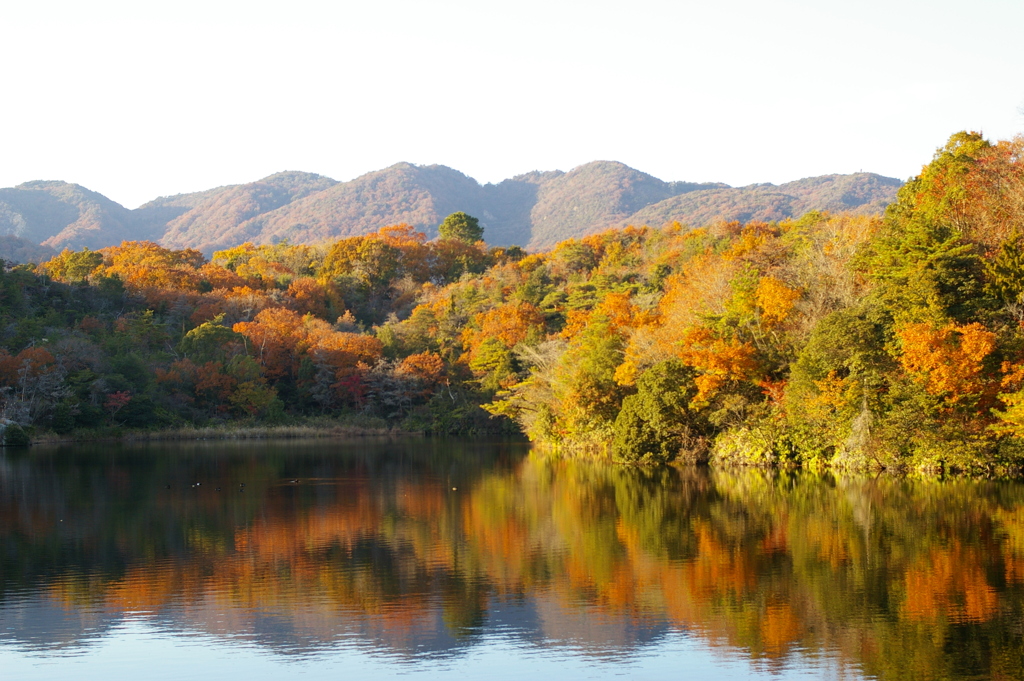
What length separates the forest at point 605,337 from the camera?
25109 mm

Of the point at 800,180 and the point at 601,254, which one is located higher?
the point at 800,180

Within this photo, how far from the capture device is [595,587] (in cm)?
1291

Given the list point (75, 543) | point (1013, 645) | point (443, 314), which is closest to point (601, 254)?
point (443, 314)

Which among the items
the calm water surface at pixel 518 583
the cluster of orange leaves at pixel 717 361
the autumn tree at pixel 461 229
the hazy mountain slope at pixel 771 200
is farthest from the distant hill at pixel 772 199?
the calm water surface at pixel 518 583

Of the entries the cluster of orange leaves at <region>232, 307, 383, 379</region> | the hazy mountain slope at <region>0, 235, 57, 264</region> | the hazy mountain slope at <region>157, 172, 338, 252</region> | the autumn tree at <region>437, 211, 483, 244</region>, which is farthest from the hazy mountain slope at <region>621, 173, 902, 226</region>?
the hazy mountain slope at <region>0, 235, 57, 264</region>

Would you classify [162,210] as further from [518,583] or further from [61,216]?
[518,583]

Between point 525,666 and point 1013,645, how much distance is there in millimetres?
5146

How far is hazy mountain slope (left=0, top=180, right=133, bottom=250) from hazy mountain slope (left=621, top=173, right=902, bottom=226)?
2991 inches

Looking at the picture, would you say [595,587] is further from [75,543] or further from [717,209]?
[717,209]

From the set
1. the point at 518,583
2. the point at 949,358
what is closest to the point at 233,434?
the point at 949,358

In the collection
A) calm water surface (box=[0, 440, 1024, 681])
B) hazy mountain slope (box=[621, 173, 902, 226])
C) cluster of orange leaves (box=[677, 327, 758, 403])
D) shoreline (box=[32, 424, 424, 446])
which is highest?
hazy mountain slope (box=[621, 173, 902, 226])

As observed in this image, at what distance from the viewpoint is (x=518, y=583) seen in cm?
1333

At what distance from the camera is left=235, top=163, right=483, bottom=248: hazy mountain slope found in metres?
145

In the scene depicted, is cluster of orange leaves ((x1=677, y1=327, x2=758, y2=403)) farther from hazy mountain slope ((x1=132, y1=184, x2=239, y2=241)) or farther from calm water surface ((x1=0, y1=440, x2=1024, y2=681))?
hazy mountain slope ((x1=132, y1=184, x2=239, y2=241))
